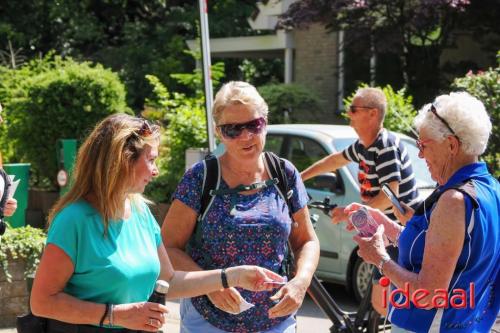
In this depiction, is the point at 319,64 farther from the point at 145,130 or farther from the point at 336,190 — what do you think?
the point at 145,130

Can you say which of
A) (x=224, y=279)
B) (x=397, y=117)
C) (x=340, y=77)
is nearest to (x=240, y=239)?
(x=224, y=279)

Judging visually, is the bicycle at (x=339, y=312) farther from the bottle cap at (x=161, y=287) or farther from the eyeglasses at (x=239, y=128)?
the bottle cap at (x=161, y=287)

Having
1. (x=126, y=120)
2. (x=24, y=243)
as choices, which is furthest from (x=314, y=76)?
(x=126, y=120)

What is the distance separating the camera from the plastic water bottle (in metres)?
3.54

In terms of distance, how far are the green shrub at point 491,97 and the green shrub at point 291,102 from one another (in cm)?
736

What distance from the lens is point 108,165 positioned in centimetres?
308

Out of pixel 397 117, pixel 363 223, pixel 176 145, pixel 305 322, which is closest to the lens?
pixel 363 223

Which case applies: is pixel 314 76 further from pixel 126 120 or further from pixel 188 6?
pixel 126 120

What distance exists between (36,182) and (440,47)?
27.0 ft

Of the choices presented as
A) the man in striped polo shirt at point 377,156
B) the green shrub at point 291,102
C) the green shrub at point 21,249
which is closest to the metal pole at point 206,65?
the green shrub at point 21,249

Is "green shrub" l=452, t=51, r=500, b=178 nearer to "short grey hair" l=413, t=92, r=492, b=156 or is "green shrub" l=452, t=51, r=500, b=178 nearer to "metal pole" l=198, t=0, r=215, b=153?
"metal pole" l=198, t=0, r=215, b=153

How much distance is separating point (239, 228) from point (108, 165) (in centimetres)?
76

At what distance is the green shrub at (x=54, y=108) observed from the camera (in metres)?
13.8

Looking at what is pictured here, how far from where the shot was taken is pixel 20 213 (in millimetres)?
11023
